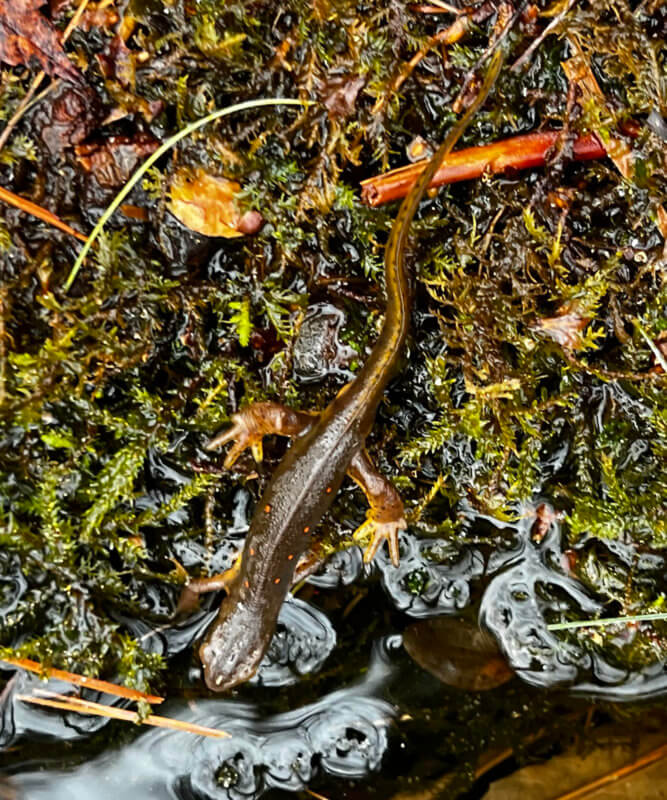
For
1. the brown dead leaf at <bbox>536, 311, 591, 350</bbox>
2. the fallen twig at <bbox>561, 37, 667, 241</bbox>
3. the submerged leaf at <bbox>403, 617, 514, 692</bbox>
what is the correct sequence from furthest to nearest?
the submerged leaf at <bbox>403, 617, 514, 692</bbox>, the brown dead leaf at <bbox>536, 311, 591, 350</bbox>, the fallen twig at <bbox>561, 37, 667, 241</bbox>

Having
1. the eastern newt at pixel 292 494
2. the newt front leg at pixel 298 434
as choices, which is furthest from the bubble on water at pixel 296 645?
the newt front leg at pixel 298 434

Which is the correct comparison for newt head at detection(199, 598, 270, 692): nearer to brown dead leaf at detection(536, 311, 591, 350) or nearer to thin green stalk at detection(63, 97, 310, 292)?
thin green stalk at detection(63, 97, 310, 292)

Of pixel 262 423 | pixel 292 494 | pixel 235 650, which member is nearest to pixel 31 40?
pixel 262 423

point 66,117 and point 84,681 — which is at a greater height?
point 66,117

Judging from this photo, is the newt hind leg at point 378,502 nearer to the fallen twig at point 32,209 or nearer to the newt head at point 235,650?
the newt head at point 235,650

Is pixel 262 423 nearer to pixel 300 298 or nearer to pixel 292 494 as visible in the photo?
pixel 292 494

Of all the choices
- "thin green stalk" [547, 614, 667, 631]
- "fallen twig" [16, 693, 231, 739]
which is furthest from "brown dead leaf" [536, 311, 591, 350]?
"fallen twig" [16, 693, 231, 739]
